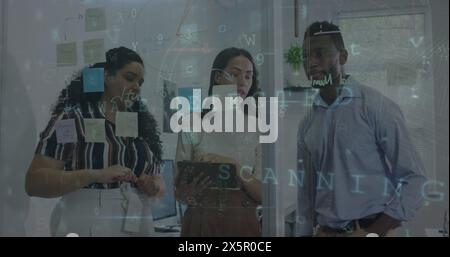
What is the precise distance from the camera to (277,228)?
153 cm

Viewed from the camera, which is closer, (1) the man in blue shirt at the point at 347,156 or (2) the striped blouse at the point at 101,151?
(1) the man in blue shirt at the point at 347,156

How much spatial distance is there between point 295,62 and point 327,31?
15 cm

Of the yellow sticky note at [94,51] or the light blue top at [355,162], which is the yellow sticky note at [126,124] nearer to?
the yellow sticky note at [94,51]

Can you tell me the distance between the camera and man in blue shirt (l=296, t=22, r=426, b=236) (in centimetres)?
144

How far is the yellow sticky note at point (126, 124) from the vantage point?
1.66 meters

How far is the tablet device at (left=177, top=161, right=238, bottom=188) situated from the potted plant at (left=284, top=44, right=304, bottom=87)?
1.20 feet

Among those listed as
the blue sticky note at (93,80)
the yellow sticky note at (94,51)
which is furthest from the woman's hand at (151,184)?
the yellow sticky note at (94,51)

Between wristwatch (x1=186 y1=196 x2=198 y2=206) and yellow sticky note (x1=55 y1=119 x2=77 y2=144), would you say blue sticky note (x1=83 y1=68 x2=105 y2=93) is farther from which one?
wristwatch (x1=186 y1=196 x2=198 y2=206)

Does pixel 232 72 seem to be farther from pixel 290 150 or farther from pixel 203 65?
pixel 290 150

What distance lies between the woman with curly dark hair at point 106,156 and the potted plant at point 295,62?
533 mm

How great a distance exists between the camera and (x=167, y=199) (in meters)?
1.62

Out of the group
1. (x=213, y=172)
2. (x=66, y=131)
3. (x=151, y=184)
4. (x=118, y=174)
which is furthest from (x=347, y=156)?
(x=66, y=131)

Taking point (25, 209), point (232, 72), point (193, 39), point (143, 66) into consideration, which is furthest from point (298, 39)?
point (25, 209)

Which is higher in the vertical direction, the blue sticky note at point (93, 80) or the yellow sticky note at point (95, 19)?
the yellow sticky note at point (95, 19)
